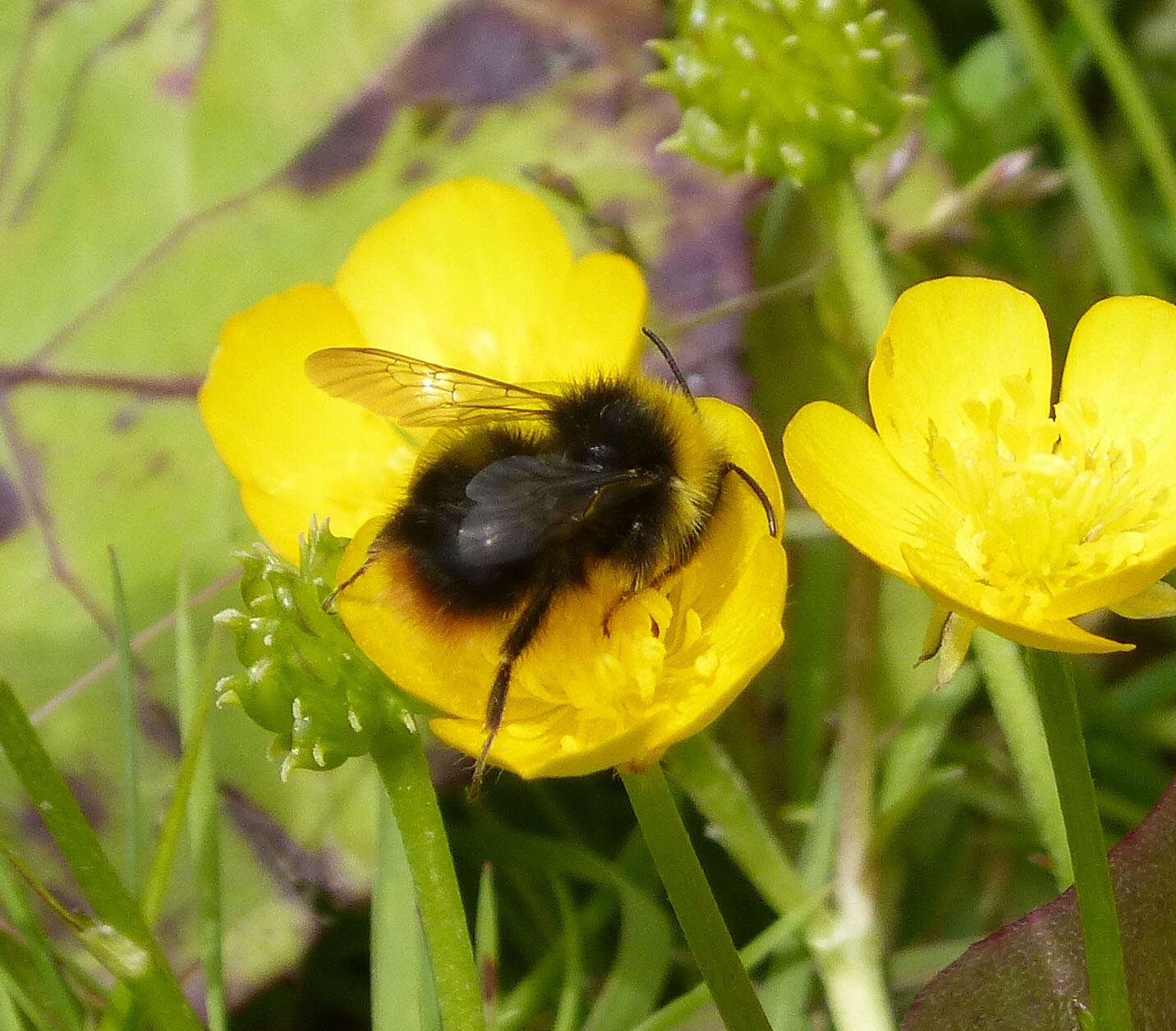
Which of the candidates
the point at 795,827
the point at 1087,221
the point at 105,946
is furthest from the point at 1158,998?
the point at 1087,221

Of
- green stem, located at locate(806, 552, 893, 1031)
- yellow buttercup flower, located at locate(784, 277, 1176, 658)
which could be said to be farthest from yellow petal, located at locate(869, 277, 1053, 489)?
green stem, located at locate(806, 552, 893, 1031)

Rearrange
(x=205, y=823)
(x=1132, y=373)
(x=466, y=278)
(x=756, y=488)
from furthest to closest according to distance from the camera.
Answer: (x=466, y=278) < (x=205, y=823) < (x=1132, y=373) < (x=756, y=488)

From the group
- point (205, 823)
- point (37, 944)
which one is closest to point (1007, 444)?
point (205, 823)

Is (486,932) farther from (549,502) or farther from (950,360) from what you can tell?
(950,360)

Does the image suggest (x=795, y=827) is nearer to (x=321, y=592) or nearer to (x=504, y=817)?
(x=504, y=817)

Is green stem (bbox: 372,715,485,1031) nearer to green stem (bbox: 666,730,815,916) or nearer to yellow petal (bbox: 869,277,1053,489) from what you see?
green stem (bbox: 666,730,815,916)

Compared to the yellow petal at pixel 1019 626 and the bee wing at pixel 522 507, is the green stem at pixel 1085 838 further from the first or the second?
the bee wing at pixel 522 507
